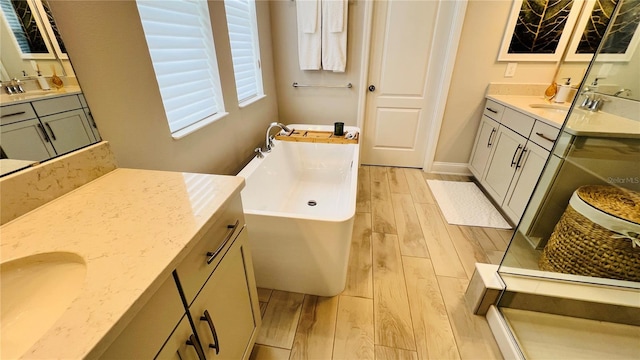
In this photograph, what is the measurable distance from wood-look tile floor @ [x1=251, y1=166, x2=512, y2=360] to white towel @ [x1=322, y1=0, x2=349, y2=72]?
5.40 ft

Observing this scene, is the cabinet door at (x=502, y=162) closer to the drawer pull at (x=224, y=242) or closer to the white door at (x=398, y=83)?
the white door at (x=398, y=83)

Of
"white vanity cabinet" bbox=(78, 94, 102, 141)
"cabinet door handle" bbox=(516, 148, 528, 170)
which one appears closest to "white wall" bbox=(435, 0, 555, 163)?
"cabinet door handle" bbox=(516, 148, 528, 170)

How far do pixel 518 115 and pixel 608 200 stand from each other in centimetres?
92

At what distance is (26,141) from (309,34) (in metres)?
2.43

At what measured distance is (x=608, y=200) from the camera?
1414mm

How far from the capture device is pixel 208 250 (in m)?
0.72

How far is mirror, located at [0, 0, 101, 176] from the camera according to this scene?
2.28 feet

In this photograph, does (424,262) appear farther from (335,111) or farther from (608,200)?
(335,111)

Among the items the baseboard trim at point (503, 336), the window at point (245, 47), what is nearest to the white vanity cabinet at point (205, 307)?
the baseboard trim at point (503, 336)

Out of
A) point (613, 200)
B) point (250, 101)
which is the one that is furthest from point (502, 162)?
point (250, 101)

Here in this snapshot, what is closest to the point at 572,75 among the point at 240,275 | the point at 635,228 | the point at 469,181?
the point at 469,181

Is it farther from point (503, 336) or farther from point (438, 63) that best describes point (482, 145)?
point (503, 336)

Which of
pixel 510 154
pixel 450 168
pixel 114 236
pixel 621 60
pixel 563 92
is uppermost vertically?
pixel 621 60

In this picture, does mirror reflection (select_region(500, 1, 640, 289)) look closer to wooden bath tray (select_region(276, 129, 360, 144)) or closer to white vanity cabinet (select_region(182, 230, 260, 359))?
white vanity cabinet (select_region(182, 230, 260, 359))
